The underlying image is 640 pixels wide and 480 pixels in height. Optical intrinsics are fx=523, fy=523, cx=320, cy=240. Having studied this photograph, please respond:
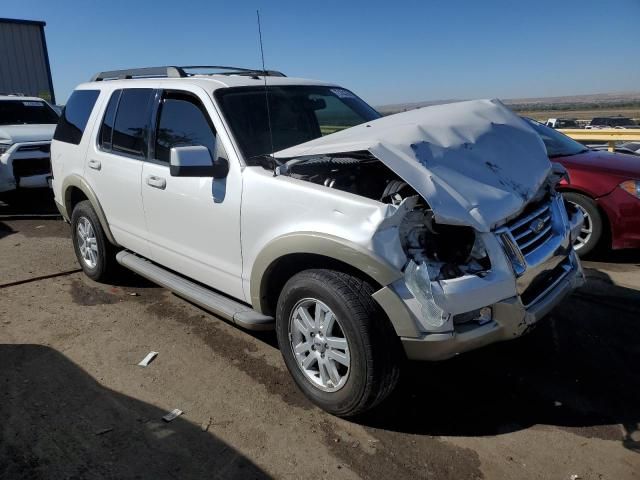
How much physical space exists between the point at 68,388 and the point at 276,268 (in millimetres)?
1578

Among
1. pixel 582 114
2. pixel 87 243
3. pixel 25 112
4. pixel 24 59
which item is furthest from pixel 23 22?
pixel 582 114

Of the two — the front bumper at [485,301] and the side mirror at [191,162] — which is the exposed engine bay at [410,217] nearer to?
the front bumper at [485,301]

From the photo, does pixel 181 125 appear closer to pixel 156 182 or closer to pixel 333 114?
pixel 156 182

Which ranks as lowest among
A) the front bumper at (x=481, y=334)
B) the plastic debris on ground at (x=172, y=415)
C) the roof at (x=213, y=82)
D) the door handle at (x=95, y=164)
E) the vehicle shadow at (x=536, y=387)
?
the vehicle shadow at (x=536, y=387)

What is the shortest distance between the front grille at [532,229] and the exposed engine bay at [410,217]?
0.96 feet

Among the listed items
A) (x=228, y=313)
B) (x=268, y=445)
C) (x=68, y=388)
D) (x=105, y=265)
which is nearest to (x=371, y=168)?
(x=228, y=313)

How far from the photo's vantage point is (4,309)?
4695 mm

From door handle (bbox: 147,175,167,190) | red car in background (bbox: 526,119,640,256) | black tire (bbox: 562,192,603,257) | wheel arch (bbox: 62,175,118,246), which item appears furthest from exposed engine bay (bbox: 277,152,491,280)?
black tire (bbox: 562,192,603,257)

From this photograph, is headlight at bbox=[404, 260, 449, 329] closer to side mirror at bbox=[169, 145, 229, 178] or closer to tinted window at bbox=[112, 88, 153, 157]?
side mirror at bbox=[169, 145, 229, 178]

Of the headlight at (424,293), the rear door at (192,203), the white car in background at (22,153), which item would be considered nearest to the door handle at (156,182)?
the rear door at (192,203)

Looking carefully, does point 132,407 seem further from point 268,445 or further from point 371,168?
point 371,168

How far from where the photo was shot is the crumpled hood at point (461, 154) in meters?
2.68

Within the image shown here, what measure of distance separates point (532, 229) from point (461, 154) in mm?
610

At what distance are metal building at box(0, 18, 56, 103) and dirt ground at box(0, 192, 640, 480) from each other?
54.4 feet
